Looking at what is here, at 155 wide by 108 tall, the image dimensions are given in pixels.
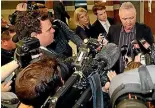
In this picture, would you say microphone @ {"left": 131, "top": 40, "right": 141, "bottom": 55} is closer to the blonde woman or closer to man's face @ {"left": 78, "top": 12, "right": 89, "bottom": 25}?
the blonde woman

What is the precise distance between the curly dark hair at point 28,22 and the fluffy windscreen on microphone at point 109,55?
0.38 metres

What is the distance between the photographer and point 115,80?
3.30 feet

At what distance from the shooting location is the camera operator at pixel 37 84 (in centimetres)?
97

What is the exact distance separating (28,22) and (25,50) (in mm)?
360

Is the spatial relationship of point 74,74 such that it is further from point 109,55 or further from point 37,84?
point 109,55

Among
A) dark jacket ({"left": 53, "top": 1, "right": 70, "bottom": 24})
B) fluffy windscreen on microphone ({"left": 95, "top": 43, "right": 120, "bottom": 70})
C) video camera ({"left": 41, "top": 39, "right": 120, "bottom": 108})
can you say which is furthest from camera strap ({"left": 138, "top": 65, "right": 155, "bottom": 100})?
dark jacket ({"left": 53, "top": 1, "right": 70, "bottom": 24})

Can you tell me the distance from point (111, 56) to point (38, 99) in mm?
429

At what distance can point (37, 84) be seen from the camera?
3.20 feet

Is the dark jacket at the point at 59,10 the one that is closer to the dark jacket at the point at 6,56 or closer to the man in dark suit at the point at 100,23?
the man in dark suit at the point at 100,23

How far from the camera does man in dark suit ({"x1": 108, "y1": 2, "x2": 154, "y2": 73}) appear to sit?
2.11 meters

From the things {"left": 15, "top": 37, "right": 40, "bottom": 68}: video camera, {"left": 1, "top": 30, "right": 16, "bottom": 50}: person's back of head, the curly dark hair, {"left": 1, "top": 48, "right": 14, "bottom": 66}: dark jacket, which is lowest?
{"left": 1, "top": 48, "right": 14, "bottom": 66}: dark jacket

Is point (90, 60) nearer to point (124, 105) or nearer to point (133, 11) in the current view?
point (124, 105)

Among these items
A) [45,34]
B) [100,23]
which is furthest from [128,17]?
[100,23]

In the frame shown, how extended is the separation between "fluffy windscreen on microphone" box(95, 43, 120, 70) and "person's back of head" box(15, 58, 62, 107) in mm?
303
